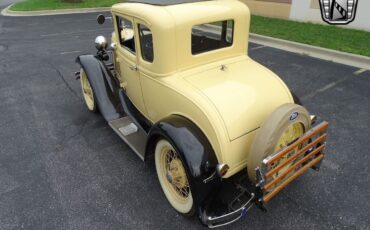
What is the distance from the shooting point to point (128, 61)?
4.12 metres

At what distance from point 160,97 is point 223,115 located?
957 mm

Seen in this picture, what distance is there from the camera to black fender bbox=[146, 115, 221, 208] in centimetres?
274

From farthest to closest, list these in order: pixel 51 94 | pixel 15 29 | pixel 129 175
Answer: pixel 15 29 → pixel 51 94 → pixel 129 175

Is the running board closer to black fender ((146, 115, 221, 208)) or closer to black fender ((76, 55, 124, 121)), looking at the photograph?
black fender ((76, 55, 124, 121))

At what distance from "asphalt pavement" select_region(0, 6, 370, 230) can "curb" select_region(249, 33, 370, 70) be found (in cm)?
53

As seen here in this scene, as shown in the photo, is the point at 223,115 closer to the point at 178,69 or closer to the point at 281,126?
the point at 281,126

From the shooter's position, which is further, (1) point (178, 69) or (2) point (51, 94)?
(2) point (51, 94)

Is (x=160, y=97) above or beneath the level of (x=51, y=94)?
above

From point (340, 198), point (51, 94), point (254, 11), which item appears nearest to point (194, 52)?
point (340, 198)

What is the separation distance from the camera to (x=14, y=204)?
3439 millimetres

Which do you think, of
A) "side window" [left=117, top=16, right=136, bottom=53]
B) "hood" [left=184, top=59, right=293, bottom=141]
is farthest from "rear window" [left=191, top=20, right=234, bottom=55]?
"side window" [left=117, top=16, right=136, bottom=53]

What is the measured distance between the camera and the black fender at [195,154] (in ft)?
8.98

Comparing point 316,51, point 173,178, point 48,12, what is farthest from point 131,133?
point 48,12

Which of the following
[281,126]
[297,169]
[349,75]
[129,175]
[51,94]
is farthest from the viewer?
[349,75]
